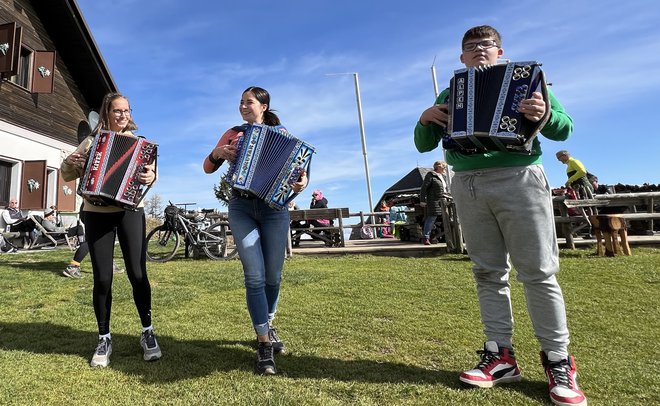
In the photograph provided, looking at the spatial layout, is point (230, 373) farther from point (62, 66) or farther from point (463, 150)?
point (62, 66)

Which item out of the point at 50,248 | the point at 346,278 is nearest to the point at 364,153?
the point at 50,248

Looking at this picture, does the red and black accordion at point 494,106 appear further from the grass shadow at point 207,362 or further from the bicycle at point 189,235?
the bicycle at point 189,235

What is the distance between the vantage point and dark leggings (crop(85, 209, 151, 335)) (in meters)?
3.03

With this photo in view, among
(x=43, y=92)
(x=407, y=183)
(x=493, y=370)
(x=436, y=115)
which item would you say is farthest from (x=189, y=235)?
(x=407, y=183)

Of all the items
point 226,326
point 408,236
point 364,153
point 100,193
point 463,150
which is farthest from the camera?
point 364,153

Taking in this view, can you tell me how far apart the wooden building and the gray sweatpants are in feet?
46.3

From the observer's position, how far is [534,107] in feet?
7.08

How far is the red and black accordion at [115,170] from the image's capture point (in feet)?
9.58

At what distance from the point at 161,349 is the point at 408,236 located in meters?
8.91

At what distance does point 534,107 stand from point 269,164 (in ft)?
5.49

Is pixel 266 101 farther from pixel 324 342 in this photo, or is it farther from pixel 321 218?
pixel 321 218

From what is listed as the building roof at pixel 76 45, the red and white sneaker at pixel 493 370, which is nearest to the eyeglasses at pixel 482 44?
the red and white sneaker at pixel 493 370

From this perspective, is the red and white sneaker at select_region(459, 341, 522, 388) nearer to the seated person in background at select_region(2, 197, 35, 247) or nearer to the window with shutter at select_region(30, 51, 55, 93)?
the seated person in background at select_region(2, 197, 35, 247)

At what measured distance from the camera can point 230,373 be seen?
2.64 metres
